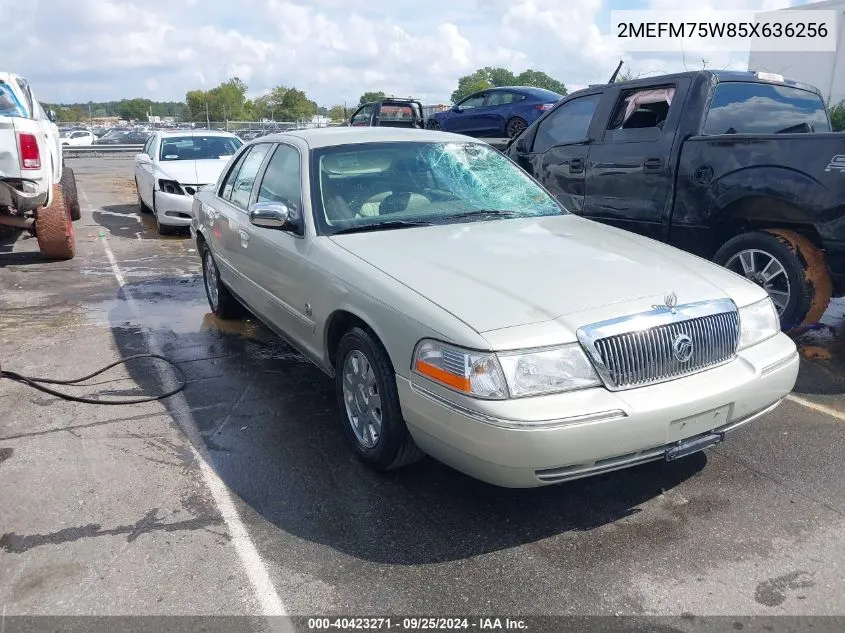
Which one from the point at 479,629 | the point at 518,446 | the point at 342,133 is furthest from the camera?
the point at 342,133

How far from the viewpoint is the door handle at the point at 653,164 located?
5828 mm

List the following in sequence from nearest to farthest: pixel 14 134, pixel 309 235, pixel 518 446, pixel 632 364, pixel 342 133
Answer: pixel 518 446 < pixel 632 364 < pixel 309 235 < pixel 342 133 < pixel 14 134

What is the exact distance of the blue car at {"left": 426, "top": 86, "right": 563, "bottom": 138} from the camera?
47.2 feet

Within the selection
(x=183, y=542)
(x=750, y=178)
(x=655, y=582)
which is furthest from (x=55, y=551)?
(x=750, y=178)

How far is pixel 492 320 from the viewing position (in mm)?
2900

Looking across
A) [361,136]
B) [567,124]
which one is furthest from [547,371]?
[567,124]

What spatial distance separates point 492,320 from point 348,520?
3.67 feet

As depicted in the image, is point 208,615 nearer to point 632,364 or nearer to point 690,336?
point 632,364

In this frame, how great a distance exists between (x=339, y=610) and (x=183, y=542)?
0.83m

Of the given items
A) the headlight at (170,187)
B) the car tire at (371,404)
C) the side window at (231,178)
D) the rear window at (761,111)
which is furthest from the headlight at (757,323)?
the headlight at (170,187)

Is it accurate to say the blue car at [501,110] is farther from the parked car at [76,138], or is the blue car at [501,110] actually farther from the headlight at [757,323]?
the parked car at [76,138]

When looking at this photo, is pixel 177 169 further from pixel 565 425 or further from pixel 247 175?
pixel 565 425

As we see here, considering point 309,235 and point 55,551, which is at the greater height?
point 309,235

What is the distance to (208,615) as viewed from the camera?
102 inches
